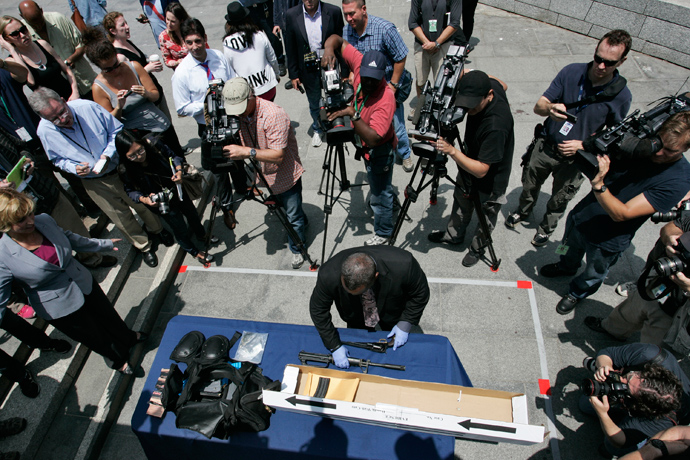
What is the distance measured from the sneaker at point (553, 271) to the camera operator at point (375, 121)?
164 centimetres

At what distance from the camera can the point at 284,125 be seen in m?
3.44

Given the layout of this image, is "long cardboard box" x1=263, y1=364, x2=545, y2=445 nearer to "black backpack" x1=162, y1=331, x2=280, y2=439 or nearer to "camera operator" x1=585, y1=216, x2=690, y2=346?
"black backpack" x1=162, y1=331, x2=280, y2=439

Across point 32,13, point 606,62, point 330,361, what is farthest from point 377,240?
point 32,13

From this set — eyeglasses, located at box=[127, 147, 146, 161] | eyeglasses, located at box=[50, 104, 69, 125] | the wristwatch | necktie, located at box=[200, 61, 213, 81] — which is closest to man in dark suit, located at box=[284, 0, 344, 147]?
necktie, located at box=[200, 61, 213, 81]

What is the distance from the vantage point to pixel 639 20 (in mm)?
6453

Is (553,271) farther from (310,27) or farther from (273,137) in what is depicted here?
(310,27)

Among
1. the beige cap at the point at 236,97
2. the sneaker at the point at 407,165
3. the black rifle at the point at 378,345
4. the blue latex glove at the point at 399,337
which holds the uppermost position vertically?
the beige cap at the point at 236,97

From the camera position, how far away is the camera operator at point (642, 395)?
6.97 feet

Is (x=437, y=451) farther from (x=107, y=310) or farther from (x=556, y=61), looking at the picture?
(x=556, y=61)

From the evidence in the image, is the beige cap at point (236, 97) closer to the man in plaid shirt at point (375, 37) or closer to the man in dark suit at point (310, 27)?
the man in dark suit at point (310, 27)

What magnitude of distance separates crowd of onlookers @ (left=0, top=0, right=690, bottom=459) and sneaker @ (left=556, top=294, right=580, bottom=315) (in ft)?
0.04

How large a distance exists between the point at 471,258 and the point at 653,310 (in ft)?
5.19

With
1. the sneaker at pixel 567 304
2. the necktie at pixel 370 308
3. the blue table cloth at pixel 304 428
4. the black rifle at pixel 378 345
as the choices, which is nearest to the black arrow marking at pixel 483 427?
the blue table cloth at pixel 304 428

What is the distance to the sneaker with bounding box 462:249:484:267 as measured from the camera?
4.09 metres
